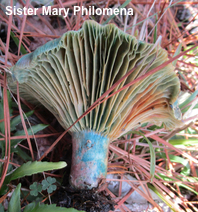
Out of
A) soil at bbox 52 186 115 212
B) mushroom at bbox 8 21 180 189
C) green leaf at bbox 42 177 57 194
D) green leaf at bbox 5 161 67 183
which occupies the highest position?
mushroom at bbox 8 21 180 189

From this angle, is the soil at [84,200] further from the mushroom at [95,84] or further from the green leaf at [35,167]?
the green leaf at [35,167]

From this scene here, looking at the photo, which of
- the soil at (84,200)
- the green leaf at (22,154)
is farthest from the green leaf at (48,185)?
the green leaf at (22,154)

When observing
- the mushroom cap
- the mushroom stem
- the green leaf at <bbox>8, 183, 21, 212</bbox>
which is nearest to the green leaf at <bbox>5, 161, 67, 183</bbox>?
the green leaf at <bbox>8, 183, 21, 212</bbox>

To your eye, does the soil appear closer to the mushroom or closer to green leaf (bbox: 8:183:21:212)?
the mushroom

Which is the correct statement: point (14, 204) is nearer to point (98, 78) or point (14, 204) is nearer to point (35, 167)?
point (35, 167)

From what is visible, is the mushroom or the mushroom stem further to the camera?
the mushroom stem

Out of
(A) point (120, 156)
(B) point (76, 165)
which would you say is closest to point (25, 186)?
(B) point (76, 165)

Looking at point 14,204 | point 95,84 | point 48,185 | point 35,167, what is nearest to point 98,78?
point 95,84
